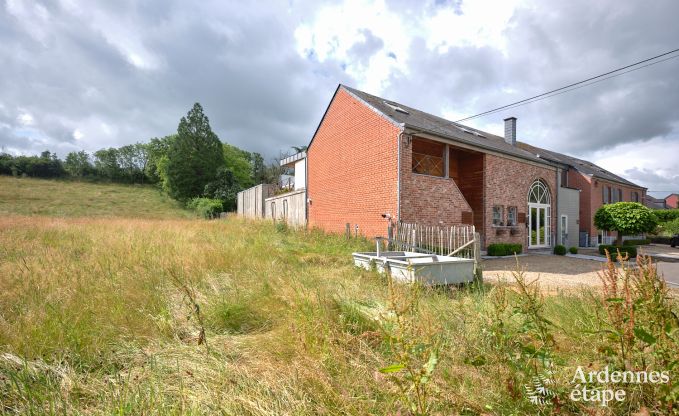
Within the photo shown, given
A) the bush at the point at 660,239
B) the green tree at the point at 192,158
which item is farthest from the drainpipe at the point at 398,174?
the bush at the point at 660,239

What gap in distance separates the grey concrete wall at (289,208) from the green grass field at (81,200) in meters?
11.1

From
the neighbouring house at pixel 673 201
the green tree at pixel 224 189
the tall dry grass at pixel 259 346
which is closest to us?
Result: the tall dry grass at pixel 259 346

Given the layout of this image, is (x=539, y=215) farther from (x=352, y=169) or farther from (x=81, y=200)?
(x=81, y=200)

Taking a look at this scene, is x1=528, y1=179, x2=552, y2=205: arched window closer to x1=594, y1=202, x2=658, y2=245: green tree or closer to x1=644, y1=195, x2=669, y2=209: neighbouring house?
x1=594, y1=202, x2=658, y2=245: green tree

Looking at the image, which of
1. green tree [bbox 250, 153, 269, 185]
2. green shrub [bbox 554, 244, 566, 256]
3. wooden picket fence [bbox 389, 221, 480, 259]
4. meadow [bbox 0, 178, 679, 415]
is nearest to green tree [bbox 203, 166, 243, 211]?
green tree [bbox 250, 153, 269, 185]

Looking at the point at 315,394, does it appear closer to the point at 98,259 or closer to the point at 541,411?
the point at 541,411

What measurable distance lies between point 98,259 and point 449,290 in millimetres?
6200

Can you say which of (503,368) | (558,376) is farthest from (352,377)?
(558,376)

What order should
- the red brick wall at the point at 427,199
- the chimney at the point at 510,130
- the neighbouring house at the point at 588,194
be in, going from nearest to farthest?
the red brick wall at the point at 427,199 < the chimney at the point at 510,130 < the neighbouring house at the point at 588,194

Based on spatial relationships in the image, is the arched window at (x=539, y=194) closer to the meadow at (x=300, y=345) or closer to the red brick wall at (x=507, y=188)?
the red brick wall at (x=507, y=188)

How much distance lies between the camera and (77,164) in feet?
142

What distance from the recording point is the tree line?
29578 mm

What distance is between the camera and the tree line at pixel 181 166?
97.0ft

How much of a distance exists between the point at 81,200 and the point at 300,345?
38575 mm
